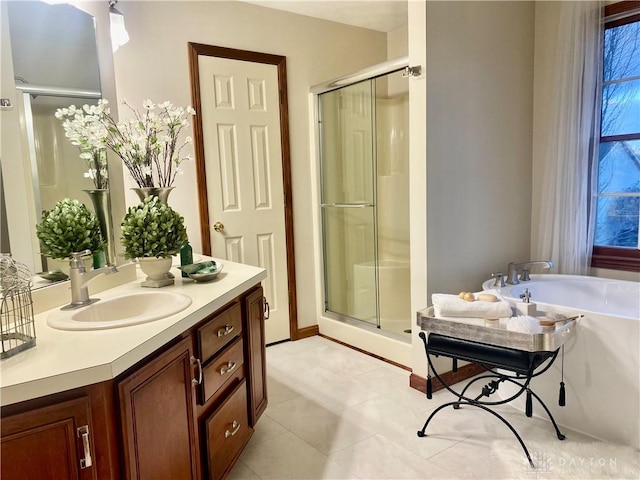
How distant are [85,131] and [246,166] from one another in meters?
Answer: 1.54

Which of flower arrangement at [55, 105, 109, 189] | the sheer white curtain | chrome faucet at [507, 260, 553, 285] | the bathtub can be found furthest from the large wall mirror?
the sheer white curtain

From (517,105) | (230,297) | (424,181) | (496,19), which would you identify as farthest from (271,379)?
(496,19)

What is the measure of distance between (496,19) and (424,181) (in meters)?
1.22

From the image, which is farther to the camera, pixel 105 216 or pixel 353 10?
pixel 353 10

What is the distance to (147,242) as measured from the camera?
1.75 m

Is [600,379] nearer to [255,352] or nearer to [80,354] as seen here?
[255,352]

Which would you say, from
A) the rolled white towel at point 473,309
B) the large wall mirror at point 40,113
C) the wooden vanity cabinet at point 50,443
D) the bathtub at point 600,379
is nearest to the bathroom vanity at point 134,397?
the wooden vanity cabinet at point 50,443

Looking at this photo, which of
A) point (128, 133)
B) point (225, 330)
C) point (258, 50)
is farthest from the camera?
point (258, 50)

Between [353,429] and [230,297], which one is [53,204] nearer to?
[230,297]

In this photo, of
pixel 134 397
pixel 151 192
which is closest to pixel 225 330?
pixel 134 397

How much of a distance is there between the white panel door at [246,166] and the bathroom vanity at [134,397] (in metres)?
1.34

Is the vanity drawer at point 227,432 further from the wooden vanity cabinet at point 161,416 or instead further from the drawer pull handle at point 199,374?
the drawer pull handle at point 199,374

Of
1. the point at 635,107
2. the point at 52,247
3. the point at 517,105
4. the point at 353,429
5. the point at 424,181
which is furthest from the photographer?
the point at 517,105

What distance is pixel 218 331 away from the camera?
1.67m
